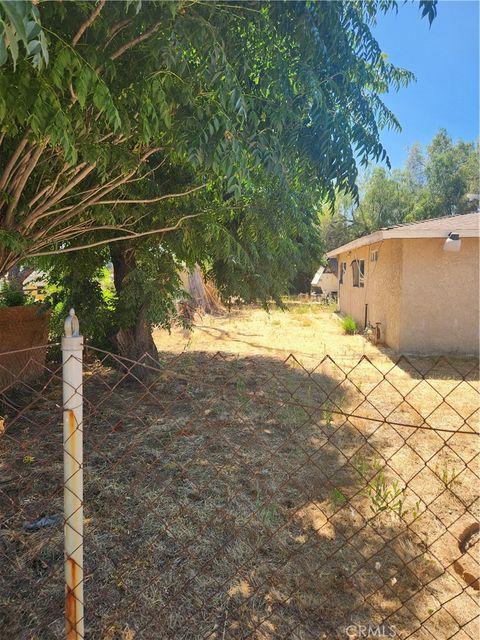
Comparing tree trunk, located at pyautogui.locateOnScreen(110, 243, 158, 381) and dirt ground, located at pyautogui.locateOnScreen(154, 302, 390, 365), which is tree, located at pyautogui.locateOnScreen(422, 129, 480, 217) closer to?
dirt ground, located at pyautogui.locateOnScreen(154, 302, 390, 365)

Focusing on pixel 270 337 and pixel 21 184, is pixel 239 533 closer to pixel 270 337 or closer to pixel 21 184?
pixel 21 184

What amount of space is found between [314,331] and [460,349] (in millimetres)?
4359

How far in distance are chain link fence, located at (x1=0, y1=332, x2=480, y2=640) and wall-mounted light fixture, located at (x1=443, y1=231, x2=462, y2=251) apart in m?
4.11

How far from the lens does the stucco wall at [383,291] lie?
8586 mm

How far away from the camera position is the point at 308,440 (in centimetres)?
446

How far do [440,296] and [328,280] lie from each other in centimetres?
1495

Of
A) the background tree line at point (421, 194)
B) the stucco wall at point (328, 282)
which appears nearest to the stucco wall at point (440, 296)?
the stucco wall at point (328, 282)

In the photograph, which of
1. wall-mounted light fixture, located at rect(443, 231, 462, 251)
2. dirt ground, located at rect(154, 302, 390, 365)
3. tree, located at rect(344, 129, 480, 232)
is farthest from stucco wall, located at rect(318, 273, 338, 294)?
wall-mounted light fixture, located at rect(443, 231, 462, 251)

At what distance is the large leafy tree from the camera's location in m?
2.20

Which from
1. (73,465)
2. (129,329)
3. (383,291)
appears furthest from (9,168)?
(383,291)

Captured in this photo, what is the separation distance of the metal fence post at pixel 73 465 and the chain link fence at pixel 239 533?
0.02 meters

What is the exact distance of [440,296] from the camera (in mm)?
8219


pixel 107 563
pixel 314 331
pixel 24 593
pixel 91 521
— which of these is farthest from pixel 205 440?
pixel 314 331

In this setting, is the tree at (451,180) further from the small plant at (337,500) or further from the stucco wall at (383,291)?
the small plant at (337,500)
